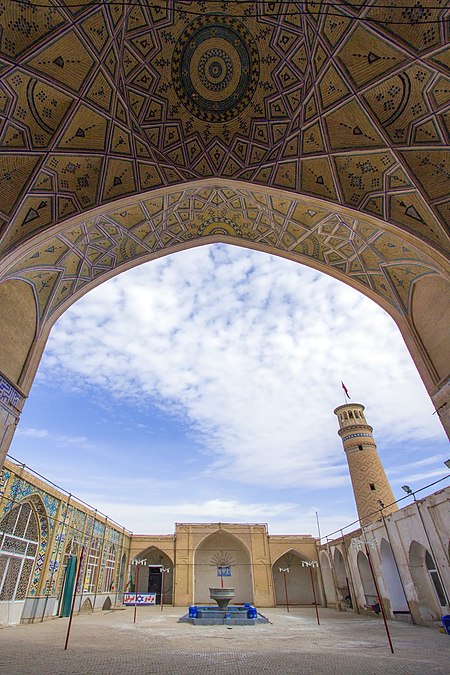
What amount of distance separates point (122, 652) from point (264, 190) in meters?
8.63

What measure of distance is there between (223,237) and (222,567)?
2199 cm

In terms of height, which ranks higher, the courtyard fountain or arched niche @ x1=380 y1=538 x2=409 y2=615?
arched niche @ x1=380 y1=538 x2=409 y2=615

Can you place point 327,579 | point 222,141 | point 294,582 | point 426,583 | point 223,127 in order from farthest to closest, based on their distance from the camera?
point 294,582 < point 327,579 < point 426,583 < point 222,141 < point 223,127

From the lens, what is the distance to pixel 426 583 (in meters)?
10.6

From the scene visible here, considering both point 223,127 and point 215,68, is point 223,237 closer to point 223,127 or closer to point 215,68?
point 223,127

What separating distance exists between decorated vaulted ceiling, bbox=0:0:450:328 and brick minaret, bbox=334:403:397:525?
12772mm

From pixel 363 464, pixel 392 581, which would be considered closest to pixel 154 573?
pixel 363 464

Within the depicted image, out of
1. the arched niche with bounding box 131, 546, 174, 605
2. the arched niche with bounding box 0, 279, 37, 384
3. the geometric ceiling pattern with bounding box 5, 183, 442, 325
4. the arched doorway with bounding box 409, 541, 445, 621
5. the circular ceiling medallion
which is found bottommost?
the arched doorway with bounding box 409, 541, 445, 621

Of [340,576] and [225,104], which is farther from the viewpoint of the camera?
[340,576]

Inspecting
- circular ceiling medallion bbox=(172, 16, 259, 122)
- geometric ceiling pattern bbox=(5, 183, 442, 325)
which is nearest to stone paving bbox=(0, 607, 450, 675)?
geometric ceiling pattern bbox=(5, 183, 442, 325)

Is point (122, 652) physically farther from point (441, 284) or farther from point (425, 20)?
point (425, 20)

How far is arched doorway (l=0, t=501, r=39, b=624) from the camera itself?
9.48 metres

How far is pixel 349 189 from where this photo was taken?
6.92 meters

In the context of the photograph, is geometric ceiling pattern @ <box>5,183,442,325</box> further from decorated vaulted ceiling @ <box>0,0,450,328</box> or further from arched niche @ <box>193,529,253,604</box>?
arched niche @ <box>193,529,253,604</box>
